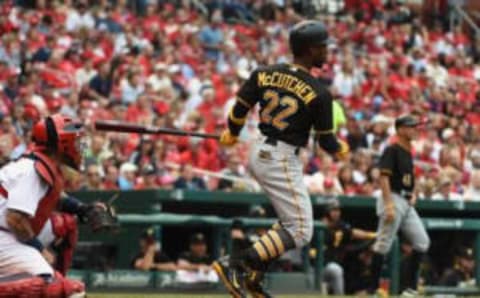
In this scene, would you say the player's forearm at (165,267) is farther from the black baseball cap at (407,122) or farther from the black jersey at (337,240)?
the black baseball cap at (407,122)

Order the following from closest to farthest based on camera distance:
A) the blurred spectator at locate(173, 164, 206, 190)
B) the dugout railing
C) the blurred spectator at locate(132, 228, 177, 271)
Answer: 1. the blurred spectator at locate(132, 228, 177, 271)
2. the dugout railing
3. the blurred spectator at locate(173, 164, 206, 190)

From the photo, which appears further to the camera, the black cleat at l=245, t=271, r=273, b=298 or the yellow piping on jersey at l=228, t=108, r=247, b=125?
the yellow piping on jersey at l=228, t=108, r=247, b=125

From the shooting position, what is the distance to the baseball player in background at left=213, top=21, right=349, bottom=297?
8445mm

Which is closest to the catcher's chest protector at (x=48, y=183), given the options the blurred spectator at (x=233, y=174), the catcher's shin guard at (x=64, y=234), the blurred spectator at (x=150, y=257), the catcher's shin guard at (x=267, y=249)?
the catcher's shin guard at (x=64, y=234)

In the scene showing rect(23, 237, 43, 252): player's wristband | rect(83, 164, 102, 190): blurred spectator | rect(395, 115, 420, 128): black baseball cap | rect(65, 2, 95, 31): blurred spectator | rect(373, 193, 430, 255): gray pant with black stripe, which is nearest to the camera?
rect(23, 237, 43, 252): player's wristband

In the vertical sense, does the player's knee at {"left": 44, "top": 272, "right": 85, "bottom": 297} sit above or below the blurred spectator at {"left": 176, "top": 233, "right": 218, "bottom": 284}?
above

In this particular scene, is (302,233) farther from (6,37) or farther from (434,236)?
(6,37)

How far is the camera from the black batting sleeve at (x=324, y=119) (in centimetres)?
845

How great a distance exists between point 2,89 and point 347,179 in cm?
425

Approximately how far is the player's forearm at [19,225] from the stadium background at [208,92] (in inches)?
228

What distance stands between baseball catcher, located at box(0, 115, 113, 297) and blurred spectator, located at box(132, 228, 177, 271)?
220 inches

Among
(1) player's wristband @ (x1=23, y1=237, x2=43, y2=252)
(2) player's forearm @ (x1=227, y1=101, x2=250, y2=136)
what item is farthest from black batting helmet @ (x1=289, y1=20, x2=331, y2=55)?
(1) player's wristband @ (x1=23, y1=237, x2=43, y2=252)

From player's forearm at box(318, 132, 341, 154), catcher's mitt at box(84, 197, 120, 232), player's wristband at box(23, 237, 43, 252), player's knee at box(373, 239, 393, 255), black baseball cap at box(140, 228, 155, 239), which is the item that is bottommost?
player's knee at box(373, 239, 393, 255)

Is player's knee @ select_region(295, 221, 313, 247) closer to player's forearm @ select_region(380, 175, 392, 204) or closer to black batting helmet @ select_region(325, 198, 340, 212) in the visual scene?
player's forearm @ select_region(380, 175, 392, 204)
